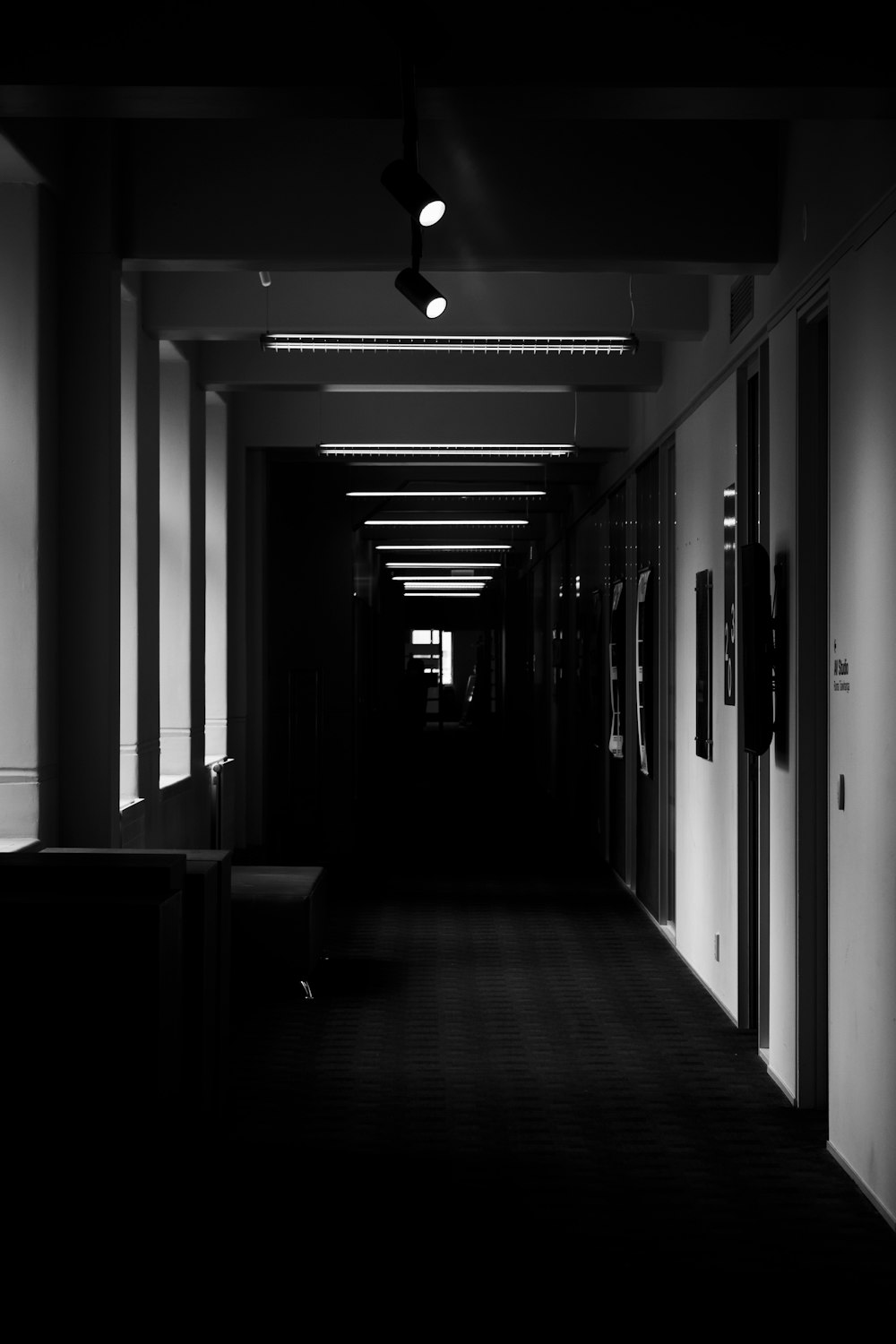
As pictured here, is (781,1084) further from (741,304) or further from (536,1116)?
(741,304)

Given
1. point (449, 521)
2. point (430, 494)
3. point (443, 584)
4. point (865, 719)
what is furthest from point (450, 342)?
point (443, 584)

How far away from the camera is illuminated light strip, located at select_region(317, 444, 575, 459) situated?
11.2 m

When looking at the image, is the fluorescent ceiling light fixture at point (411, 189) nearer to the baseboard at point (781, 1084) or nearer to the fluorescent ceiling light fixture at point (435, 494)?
the baseboard at point (781, 1084)

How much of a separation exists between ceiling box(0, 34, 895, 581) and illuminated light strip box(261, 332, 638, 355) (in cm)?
9

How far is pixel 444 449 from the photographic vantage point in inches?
443

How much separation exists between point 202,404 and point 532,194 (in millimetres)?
4653

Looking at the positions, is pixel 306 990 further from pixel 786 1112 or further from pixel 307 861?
pixel 307 861

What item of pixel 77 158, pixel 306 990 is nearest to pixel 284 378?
pixel 77 158


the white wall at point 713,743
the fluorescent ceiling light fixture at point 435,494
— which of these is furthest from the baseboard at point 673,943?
the fluorescent ceiling light fixture at point 435,494

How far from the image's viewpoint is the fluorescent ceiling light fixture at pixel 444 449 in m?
11.2

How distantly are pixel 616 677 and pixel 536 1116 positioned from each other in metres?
5.99

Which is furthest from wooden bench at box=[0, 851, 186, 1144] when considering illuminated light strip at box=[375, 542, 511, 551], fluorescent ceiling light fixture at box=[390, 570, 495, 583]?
fluorescent ceiling light fixture at box=[390, 570, 495, 583]

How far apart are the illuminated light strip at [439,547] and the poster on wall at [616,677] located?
30.2 ft

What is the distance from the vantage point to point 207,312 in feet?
26.6
